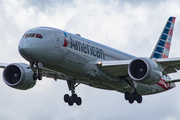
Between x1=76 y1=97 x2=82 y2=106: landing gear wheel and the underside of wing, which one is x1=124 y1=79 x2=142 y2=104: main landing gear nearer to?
the underside of wing

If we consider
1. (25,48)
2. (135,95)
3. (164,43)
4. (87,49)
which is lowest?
(135,95)

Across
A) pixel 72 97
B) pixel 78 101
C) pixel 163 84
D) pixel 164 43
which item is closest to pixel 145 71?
pixel 78 101

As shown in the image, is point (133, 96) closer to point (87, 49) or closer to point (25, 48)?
point (87, 49)

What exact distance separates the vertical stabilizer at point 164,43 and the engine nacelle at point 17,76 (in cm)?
Result: 1577

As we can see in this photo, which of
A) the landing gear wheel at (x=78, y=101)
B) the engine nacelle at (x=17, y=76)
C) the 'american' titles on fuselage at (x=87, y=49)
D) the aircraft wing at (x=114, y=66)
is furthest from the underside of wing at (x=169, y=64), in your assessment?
the engine nacelle at (x=17, y=76)

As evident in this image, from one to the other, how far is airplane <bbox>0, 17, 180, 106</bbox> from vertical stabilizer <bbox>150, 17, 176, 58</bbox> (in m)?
6.15

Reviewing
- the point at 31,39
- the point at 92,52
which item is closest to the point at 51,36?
the point at 31,39

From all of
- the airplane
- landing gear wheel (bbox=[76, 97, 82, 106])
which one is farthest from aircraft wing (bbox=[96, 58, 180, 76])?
landing gear wheel (bbox=[76, 97, 82, 106])

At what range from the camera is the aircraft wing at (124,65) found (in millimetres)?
34000

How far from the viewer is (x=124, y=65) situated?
3528 cm

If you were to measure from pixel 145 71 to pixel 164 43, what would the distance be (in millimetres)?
16486

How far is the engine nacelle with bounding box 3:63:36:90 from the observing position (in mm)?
37719

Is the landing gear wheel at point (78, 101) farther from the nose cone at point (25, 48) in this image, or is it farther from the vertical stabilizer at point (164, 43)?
the vertical stabilizer at point (164, 43)

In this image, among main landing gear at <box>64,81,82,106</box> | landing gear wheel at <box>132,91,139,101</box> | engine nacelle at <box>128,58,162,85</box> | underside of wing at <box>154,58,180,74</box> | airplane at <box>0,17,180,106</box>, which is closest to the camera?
airplane at <box>0,17,180,106</box>
